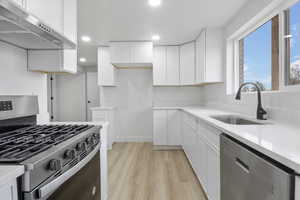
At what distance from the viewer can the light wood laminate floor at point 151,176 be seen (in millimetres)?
1966

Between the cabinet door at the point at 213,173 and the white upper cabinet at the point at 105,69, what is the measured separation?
2823 mm

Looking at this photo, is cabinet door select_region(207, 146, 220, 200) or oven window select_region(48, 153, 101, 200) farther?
cabinet door select_region(207, 146, 220, 200)

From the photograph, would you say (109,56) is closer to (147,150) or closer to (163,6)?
(163,6)

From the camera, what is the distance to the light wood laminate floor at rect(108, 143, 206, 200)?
1966 millimetres

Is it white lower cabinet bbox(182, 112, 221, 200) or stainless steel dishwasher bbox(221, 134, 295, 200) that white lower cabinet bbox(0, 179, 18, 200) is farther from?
white lower cabinet bbox(182, 112, 221, 200)

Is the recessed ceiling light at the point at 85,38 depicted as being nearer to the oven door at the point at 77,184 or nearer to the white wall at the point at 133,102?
the white wall at the point at 133,102

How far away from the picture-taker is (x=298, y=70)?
4.83 feet

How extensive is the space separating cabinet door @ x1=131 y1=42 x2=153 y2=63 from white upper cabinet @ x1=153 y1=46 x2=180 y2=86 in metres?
0.27

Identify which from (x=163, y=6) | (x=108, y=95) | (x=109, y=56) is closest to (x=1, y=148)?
(x=163, y=6)

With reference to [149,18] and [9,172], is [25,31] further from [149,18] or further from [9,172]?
[149,18]

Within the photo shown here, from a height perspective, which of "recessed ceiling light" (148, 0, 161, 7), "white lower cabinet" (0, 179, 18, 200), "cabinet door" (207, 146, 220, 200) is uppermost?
"recessed ceiling light" (148, 0, 161, 7)

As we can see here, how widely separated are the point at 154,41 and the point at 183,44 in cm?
66

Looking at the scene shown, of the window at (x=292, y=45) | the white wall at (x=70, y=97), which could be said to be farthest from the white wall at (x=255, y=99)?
the white wall at (x=70, y=97)

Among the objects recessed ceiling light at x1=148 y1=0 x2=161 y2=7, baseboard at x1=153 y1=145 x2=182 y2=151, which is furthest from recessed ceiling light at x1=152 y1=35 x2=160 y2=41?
baseboard at x1=153 y1=145 x2=182 y2=151
